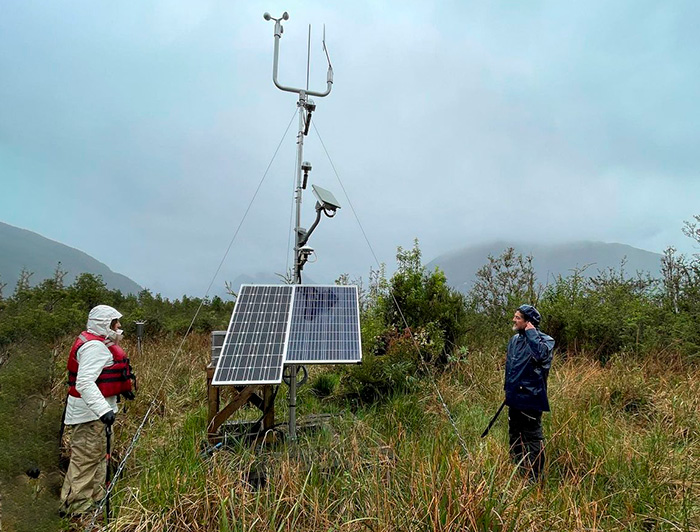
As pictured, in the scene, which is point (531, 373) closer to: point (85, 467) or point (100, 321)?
point (100, 321)

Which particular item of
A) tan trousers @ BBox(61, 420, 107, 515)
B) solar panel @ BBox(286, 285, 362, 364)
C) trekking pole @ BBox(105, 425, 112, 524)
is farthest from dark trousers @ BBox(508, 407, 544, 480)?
tan trousers @ BBox(61, 420, 107, 515)

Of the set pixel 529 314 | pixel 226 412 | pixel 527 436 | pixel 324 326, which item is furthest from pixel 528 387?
pixel 226 412

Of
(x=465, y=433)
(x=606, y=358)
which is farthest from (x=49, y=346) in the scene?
(x=606, y=358)

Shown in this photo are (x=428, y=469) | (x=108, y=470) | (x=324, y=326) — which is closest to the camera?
(x=428, y=469)

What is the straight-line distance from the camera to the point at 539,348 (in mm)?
4078

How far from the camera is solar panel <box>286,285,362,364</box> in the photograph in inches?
161

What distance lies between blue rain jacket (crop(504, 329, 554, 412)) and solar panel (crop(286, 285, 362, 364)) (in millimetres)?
1630

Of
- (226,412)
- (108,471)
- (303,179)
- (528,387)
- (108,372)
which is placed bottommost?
(108,471)

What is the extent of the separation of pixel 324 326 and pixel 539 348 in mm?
2216

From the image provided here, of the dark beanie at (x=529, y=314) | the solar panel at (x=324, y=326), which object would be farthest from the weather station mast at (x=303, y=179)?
the dark beanie at (x=529, y=314)

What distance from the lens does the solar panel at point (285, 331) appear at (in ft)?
12.9

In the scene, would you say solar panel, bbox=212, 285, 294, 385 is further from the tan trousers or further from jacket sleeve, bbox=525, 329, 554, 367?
jacket sleeve, bbox=525, 329, 554, 367

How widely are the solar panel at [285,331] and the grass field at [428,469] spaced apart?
77cm

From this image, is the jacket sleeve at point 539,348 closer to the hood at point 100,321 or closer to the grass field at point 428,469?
the grass field at point 428,469
